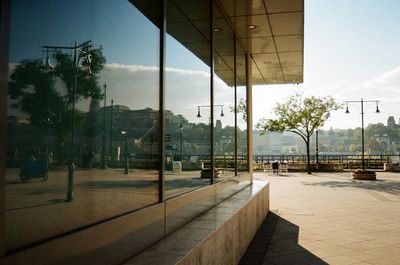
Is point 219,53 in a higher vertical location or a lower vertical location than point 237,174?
higher

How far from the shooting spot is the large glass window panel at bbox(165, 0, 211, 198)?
3992mm

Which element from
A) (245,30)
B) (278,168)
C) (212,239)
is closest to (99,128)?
(212,239)

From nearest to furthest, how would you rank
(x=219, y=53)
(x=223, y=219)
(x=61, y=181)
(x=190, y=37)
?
1. (x=61, y=181)
2. (x=223, y=219)
3. (x=190, y=37)
4. (x=219, y=53)

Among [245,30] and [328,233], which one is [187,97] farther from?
[328,233]

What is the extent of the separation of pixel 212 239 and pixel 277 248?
2848mm

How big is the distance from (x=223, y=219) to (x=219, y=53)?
11.4 ft

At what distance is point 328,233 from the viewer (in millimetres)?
7375

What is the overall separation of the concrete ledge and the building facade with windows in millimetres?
154

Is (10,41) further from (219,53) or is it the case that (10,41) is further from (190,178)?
(219,53)

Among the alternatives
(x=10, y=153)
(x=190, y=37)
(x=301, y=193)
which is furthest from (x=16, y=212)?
(x=301, y=193)

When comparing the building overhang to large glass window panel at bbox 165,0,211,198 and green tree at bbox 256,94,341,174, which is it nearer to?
large glass window panel at bbox 165,0,211,198

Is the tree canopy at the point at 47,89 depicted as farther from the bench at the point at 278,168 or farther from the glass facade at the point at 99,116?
the bench at the point at 278,168

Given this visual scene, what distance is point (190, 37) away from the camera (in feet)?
16.2

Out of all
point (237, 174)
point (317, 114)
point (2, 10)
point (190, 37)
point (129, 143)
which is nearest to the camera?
point (2, 10)
